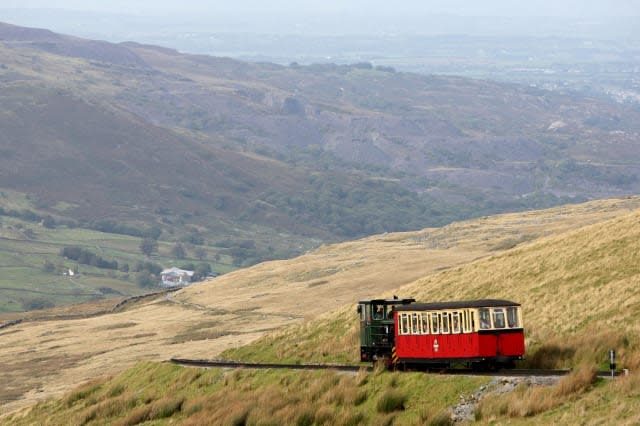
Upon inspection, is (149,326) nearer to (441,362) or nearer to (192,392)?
(192,392)

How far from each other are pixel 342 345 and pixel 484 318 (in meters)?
17.1

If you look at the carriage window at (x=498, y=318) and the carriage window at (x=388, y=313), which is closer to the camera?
the carriage window at (x=498, y=318)

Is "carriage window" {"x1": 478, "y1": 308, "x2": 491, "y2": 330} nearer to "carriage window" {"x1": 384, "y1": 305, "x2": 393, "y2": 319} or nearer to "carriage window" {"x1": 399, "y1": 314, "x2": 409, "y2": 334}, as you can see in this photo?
"carriage window" {"x1": 399, "y1": 314, "x2": 409, "y2": 334}

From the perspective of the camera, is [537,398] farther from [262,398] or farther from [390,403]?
[262,398]

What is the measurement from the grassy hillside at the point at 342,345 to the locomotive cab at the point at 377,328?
11.5 ft

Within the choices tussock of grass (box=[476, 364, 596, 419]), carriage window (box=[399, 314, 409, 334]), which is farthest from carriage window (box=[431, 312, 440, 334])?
tussock of grass (box=[476, 364, 596, 419])

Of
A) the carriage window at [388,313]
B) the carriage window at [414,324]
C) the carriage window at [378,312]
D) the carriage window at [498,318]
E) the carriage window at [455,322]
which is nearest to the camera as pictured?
the carriage window at [498,318]

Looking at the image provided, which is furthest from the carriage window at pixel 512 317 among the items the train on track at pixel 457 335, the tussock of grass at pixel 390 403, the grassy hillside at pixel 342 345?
the tussock of grass at pixel 390 403

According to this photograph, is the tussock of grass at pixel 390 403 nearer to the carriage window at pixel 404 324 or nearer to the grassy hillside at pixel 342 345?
the grassy hillside at pixel 342 345

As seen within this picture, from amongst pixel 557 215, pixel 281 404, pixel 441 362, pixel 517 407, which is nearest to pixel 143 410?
pixel 281 404

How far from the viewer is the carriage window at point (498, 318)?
38.4m

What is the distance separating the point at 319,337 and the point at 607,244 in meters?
14.4

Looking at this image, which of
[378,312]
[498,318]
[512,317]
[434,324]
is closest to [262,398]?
[434,324]

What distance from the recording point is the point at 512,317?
3866 cm
